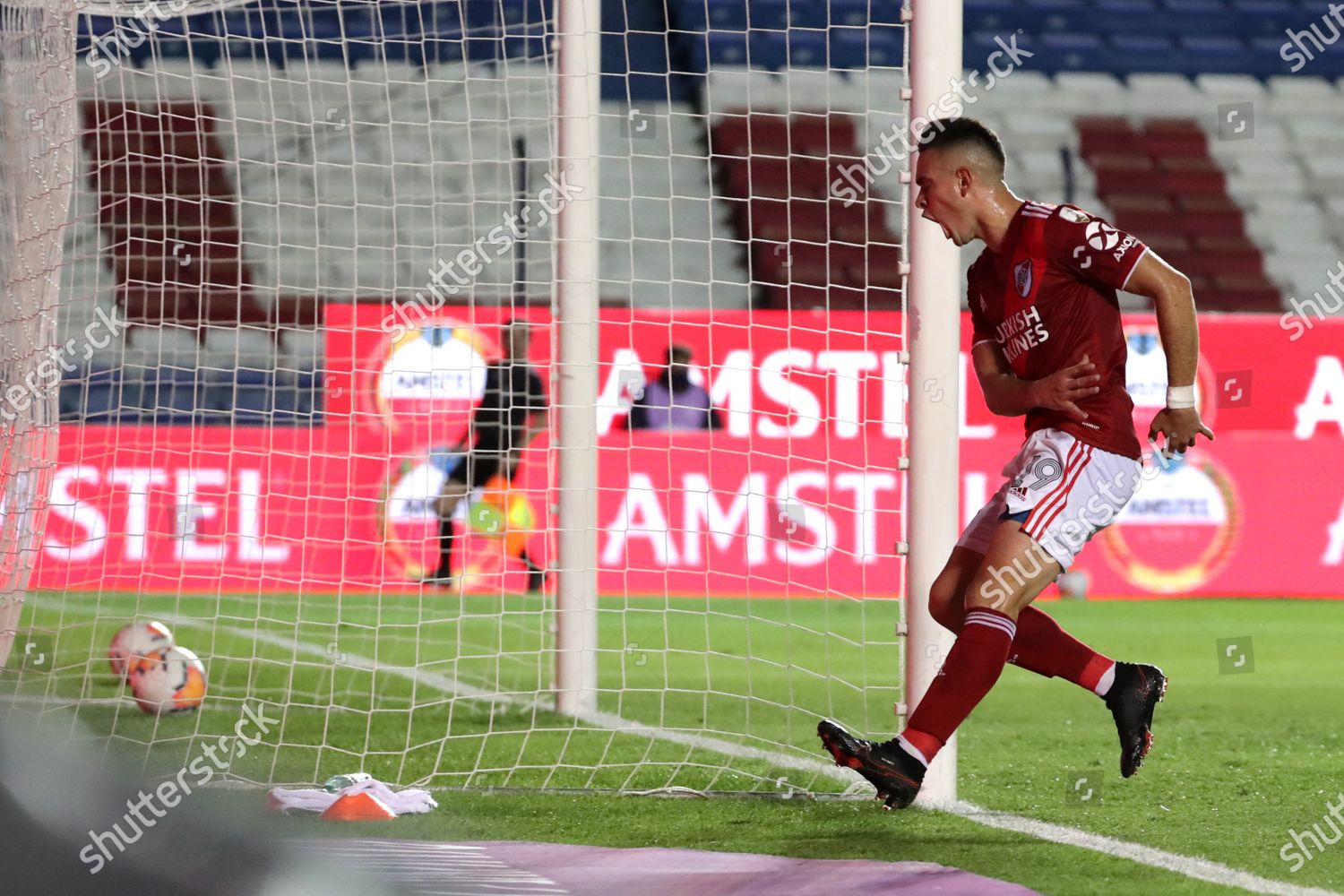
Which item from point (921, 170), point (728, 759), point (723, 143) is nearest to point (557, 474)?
point (728, 759)

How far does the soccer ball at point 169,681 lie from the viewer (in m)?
5.52

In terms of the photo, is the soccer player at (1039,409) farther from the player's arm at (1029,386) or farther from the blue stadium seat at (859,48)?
the blue stadium seat at (859,48)

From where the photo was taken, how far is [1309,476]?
987 centimetres

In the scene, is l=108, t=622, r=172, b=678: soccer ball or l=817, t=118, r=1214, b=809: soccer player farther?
l=108, t=622, r=172, b=678: soccer ball

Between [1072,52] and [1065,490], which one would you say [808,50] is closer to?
[1072,52]

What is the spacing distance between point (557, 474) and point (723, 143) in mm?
9154

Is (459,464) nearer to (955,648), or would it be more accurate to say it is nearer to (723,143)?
(955,648)

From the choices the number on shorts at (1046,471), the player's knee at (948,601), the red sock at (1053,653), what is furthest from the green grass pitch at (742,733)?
the number on shorts at (1046,471)

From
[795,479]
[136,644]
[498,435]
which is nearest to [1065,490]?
[136,644]

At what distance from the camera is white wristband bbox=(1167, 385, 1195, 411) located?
3221 millimetres

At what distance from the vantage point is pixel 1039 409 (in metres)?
3.48

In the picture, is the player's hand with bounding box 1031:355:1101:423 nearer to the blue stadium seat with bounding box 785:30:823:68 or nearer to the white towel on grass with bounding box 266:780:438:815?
the white towel on grass with bounding box 266:780:438:815

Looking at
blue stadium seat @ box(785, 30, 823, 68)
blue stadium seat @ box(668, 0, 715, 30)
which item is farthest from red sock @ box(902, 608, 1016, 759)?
Result: blue stadium seat @ box(785, 30, 823, 68)

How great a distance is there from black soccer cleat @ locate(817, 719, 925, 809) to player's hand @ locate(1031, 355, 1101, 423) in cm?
79
